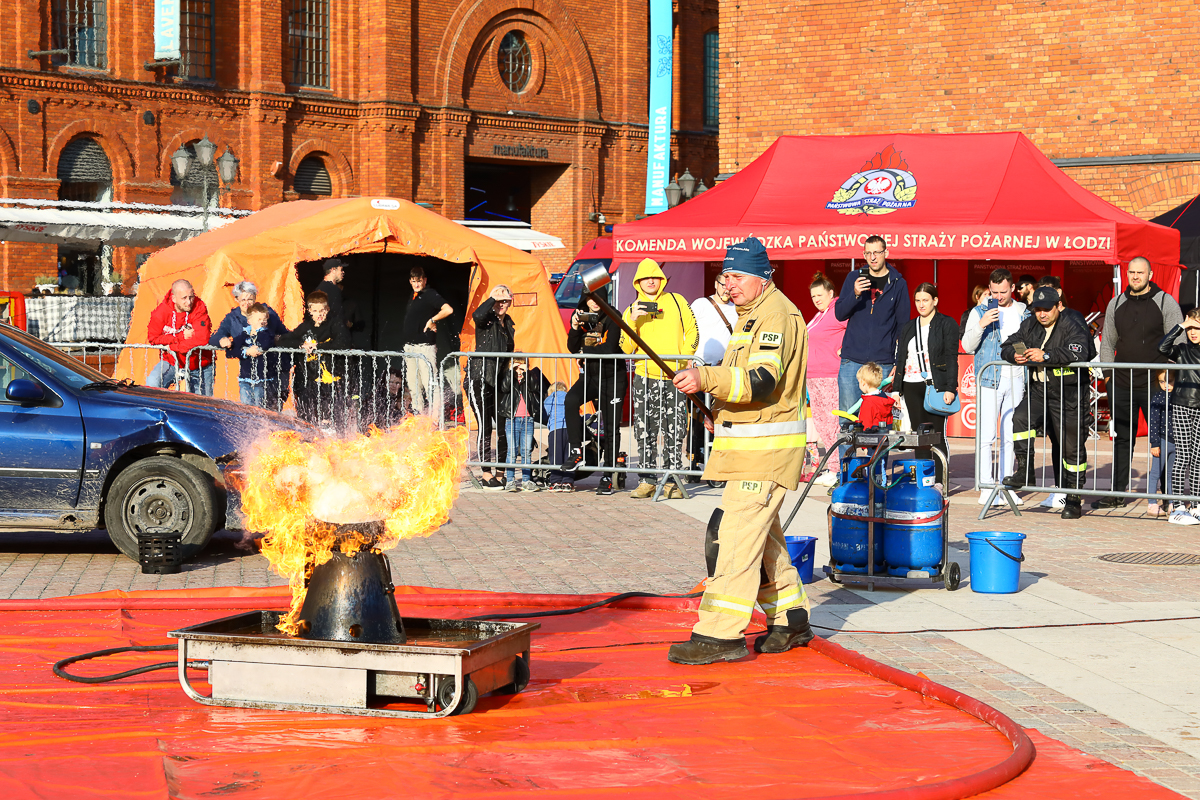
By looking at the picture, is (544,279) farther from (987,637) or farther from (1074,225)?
(987,637)

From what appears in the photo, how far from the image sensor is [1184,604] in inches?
329

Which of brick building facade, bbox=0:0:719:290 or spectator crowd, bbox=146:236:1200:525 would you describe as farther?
brick building facade, bbox=0:0:719:290

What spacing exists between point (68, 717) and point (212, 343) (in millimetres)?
8948

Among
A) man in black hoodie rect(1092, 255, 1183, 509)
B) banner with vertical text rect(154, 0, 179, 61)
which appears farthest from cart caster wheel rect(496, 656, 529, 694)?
banner with vertical text rect(154, 0, 179, 61)

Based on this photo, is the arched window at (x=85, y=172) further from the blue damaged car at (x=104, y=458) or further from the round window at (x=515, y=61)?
the blue damaged car at (x=104, y=458)

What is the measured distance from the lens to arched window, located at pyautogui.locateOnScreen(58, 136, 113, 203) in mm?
34938

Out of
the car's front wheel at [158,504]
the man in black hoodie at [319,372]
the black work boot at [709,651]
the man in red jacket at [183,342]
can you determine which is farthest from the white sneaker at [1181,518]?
the man in red jacket at [183,342]

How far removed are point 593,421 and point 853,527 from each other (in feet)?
17.6

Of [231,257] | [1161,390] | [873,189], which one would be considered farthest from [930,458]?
[231,257]

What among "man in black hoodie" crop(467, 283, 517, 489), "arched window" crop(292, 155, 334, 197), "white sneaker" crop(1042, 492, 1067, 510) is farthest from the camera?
"arched window" crop(292, 155, 334, 197)

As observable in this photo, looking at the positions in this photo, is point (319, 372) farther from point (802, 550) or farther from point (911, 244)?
point (911, 244)

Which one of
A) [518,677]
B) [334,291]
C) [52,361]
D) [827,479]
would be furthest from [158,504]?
[827,479]

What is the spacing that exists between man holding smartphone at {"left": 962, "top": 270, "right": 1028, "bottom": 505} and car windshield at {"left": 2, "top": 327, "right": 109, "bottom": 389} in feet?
24.4

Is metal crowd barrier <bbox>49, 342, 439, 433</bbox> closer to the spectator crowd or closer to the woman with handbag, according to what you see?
the spectator crowd
